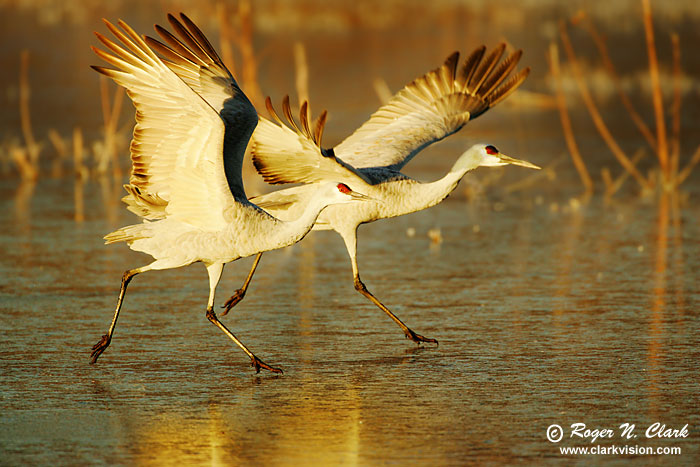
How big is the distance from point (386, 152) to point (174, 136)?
2.61 metres

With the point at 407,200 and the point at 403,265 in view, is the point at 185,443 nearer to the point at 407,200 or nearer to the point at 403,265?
the point at 407,200

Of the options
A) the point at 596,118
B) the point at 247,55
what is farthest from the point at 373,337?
the point at 247,55

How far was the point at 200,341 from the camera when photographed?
741 cm

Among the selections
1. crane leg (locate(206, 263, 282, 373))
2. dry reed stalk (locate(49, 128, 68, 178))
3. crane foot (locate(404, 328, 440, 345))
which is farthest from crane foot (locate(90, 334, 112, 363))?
dry reed stalk (locate(49, 128, 68, 178))

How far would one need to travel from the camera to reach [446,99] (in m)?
9.94

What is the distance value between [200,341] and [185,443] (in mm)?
2107

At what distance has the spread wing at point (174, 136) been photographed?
683cm

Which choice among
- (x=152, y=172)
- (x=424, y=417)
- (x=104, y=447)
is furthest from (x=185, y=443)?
(x=152, y=172)

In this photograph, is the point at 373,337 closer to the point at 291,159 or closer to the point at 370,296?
the point at 370,296

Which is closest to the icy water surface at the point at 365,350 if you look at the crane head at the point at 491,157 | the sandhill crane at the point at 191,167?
the sandhill crane at the point at 191,167

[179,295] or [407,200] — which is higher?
[407,200]

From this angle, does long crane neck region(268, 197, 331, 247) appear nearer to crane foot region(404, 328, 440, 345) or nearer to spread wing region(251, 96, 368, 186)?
spread wing region(251, 96, 368, 186)

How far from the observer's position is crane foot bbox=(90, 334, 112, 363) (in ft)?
22.4

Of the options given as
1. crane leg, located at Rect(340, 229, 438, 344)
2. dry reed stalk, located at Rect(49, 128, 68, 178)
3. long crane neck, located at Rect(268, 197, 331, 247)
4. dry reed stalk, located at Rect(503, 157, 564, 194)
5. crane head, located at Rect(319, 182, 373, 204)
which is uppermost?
dry reed stalk, located at Rect(49, 128, 68, 178)
